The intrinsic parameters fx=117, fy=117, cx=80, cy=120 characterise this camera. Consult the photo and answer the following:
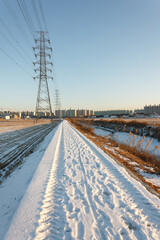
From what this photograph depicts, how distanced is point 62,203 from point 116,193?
1.14 meters

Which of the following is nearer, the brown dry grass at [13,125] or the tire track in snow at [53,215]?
the tire track in snow at [53,215]

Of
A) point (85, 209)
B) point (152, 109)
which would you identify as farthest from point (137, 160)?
point (152, 109)

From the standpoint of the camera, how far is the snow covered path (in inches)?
62.4

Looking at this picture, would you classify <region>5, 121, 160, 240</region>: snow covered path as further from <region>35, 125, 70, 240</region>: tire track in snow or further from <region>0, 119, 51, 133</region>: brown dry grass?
<region>0, 119, 51, 133</region>: brown dry grass

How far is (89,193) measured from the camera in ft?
8.14

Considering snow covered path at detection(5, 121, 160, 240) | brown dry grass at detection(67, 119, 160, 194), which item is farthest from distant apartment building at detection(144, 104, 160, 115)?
snow covered path at detection(5, 121, 160, 240)

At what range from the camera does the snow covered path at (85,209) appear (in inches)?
62.4

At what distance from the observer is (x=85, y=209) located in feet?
6.64

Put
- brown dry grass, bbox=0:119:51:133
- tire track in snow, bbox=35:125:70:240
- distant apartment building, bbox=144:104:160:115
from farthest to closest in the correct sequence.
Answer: distant apartment building, bbox=144:104:160:115, brown dry grass, bbox=0:119:51:133, tire track in snow, bbox=35:125:70:240

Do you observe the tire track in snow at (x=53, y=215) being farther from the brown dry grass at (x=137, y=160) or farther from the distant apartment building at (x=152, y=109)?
the distant apartment building at (x=152, y=109)

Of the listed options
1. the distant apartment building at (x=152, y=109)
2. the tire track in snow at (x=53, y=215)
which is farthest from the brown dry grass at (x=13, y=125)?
the distant apartment building at (x=152, y=109)

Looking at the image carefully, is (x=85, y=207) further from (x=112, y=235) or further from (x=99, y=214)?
(x=112, y=235)

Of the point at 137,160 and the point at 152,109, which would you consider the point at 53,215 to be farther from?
the point at 152,109

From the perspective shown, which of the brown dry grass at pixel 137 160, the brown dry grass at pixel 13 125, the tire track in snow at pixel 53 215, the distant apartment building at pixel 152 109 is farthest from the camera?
the distant apartment building at pixel 152 109
